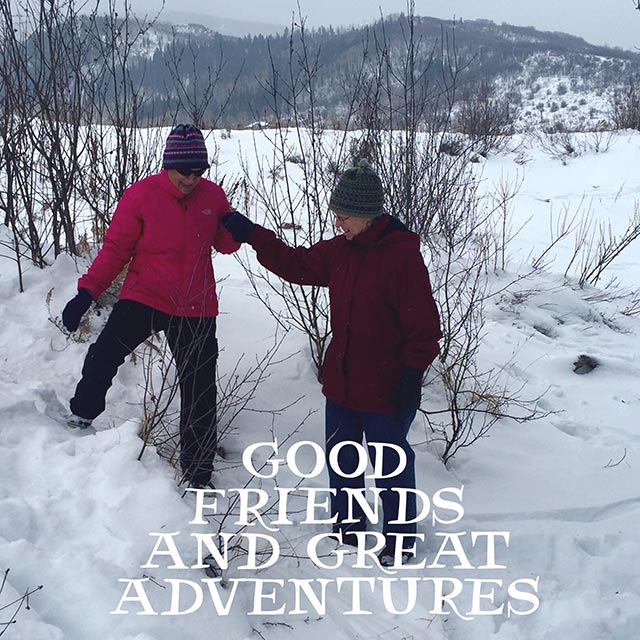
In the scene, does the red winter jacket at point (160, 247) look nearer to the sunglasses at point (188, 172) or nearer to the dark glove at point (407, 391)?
the sunglasses at point (188, 172)

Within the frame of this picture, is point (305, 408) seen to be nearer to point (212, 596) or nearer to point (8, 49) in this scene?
point (212, 596)

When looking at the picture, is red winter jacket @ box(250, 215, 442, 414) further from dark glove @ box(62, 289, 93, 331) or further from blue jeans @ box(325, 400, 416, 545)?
dark glove @ box(62, 289, 93, 331)

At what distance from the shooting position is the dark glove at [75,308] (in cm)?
248

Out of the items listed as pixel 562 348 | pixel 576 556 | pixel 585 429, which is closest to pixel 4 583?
pixel 576 556

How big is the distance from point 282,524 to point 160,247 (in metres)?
1.33

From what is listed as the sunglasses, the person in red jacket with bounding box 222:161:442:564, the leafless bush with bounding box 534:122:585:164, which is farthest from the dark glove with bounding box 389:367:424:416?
the leafless bush with bounding box 534:122:585:164

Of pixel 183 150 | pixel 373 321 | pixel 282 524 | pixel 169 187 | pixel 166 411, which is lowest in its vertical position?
pixel 282 524

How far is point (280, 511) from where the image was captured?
2.74m

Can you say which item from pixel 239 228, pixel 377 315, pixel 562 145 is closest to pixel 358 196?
pixel 377 315

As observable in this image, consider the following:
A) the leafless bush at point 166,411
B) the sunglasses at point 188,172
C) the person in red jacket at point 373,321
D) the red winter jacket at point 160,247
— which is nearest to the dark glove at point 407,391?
the person in red jacket at point 373,321

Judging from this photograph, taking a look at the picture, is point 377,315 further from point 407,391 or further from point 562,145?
point 562,145

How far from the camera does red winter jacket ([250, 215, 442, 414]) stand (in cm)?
229

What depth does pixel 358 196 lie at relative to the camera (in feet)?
7.47

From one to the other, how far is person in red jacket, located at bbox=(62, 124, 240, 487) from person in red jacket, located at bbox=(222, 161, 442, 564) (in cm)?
22
